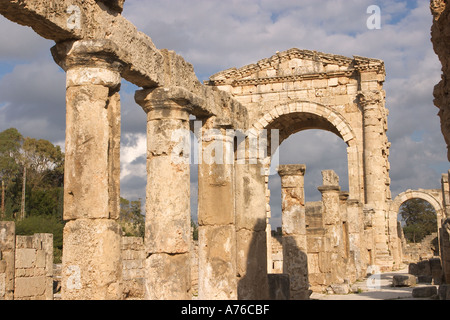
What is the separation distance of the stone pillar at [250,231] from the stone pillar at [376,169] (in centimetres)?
1172

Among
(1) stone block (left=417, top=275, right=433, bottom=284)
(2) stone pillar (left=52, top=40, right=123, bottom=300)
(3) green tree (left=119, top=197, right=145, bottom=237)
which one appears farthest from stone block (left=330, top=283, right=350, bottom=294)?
(3) green tree (left=119, top=197, right=145, bottom=237)

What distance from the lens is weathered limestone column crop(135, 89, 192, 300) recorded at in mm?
8320

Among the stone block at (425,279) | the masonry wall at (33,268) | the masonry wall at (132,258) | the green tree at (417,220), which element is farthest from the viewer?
the green tree at (417,220)

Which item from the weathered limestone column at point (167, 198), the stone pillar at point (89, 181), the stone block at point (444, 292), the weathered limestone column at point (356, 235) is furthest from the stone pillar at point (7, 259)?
the weathered limestone column at point (356, 235)

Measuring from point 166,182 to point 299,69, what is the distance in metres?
16.4

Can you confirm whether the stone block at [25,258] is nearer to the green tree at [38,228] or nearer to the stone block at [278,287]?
the stone block at [278,287]

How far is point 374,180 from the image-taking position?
2203cm

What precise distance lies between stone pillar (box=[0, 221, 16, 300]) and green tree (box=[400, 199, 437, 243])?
48.9 meters

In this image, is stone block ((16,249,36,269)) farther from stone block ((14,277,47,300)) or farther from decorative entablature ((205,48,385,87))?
decorative entablature ((205,48,385,87))

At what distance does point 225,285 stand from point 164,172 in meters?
2.31

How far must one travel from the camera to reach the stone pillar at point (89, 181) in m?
6.55

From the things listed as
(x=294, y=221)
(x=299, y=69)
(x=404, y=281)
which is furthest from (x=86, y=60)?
(x=299, y=69)
